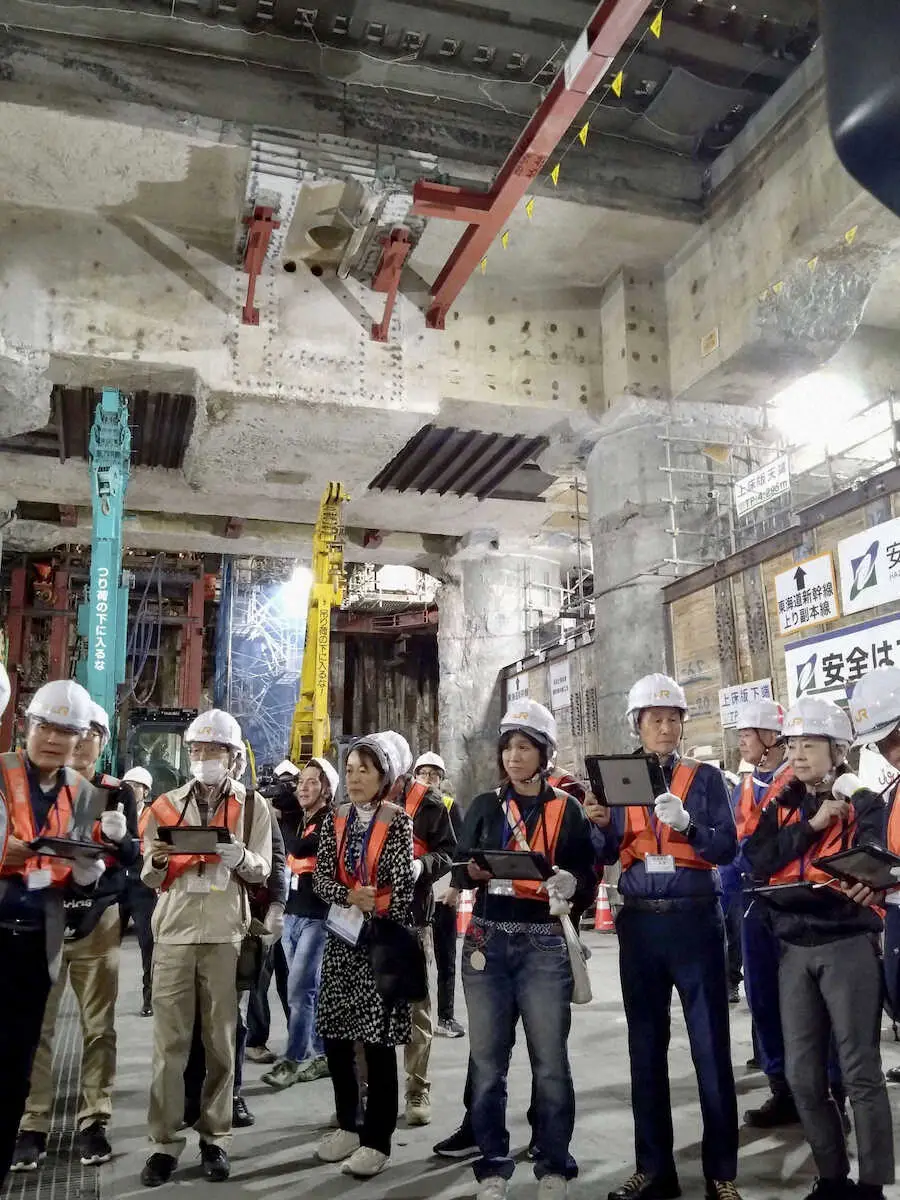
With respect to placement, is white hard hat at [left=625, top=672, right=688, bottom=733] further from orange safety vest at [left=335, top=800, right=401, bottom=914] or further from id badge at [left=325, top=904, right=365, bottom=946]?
id badge at [left=325, top=904, right=365, bottom=946]

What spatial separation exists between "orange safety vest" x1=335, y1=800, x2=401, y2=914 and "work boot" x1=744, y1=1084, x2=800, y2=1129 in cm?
236

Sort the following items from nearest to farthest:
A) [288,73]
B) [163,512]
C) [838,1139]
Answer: [838,1139]
[288,73]
[163,512]

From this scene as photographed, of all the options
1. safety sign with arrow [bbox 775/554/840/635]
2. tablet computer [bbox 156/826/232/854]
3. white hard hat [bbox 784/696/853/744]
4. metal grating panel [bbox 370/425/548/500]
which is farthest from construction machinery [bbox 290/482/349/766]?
white hard hat [bbox 784/696/853/744]

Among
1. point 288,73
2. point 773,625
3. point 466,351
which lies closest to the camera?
point 288,73

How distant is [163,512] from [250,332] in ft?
23.9

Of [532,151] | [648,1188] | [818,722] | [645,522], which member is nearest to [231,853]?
[648,1188]

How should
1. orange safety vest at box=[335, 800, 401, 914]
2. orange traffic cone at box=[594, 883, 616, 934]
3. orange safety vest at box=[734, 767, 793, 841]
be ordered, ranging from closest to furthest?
1. orange safety vest at box=[335, 800, 401, 914]
2. orange safety vest at box=[734, 767, 793, 841]
3. orange traffic cone at box=[594, 883, 616, 934]

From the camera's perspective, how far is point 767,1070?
17.1ft

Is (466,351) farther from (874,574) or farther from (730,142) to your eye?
(874,574)

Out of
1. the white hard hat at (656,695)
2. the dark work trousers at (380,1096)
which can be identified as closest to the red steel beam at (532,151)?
the white hard hat at (656,695)

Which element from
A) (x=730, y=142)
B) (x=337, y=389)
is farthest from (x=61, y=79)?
(x=730, y=142)

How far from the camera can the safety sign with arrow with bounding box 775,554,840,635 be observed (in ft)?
28.6

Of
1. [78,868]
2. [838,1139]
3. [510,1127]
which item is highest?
[78,868]

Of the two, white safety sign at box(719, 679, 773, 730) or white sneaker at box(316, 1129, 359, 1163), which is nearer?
white sneaker at box(316, 1129, 359, 1163)
